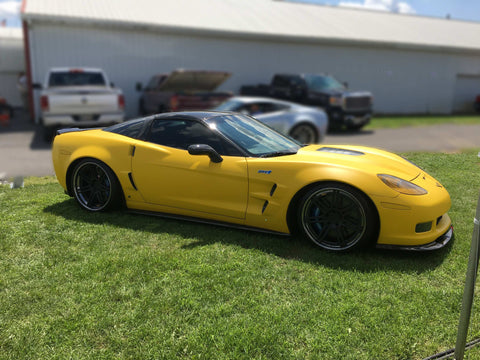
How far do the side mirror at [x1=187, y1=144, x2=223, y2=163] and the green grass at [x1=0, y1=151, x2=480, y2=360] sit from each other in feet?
2.52

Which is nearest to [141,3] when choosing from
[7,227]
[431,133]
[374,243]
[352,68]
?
[352,68]

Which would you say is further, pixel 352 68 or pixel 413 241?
pixel 352 68

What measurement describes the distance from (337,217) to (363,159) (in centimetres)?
70

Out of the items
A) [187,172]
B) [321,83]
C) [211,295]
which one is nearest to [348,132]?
[321,83]

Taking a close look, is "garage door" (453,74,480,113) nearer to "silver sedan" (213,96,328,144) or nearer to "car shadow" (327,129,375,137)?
"car shadow" (327,129,375,137)

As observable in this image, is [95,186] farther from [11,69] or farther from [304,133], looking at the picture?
[11,69]

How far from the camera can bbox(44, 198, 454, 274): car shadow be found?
3.65 meters

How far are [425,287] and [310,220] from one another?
112cm

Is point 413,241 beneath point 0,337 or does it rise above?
above

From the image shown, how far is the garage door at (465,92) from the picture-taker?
2520 cm

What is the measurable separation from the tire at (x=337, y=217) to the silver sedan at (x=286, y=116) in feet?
19.1

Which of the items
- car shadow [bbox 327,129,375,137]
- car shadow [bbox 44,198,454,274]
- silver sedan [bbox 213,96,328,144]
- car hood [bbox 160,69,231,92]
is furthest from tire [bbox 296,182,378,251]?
car shadow [bbox 327,129,375,137]

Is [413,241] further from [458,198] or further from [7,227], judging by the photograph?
[7,227]

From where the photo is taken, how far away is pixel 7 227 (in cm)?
444
